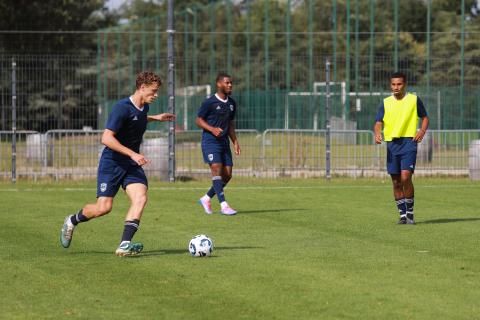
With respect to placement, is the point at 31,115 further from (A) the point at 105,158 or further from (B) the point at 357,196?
(A) the point at 105,158

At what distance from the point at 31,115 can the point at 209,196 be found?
1098 cm

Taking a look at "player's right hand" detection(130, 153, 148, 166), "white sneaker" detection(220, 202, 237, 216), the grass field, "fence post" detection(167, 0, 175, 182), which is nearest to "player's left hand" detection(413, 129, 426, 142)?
the grass field

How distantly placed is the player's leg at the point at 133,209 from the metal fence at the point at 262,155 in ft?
43.7

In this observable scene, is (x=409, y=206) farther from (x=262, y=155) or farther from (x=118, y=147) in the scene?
(x=262, y=155)

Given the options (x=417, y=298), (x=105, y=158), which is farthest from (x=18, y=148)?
(x=417, y=298)

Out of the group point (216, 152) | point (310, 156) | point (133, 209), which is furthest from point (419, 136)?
point (310, 156)

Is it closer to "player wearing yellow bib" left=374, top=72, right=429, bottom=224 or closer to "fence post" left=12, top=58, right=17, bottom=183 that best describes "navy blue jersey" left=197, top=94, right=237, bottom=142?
"player wearing yellow bib" left=374, top=72, right=429, bottom=224

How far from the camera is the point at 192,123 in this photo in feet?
109

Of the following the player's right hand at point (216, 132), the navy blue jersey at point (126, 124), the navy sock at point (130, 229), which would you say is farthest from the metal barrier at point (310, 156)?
the navy sock at point (130, 229)

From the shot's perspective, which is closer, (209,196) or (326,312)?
(326,312)

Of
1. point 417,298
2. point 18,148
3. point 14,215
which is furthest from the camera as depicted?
point 18,148

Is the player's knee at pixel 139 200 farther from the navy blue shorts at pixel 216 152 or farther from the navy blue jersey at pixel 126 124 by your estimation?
the navy blue shorts at pixel 216 152

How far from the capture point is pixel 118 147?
455 inches

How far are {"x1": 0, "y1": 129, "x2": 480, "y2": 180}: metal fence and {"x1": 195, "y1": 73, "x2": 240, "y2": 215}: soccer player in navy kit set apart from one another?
781 centimetres
